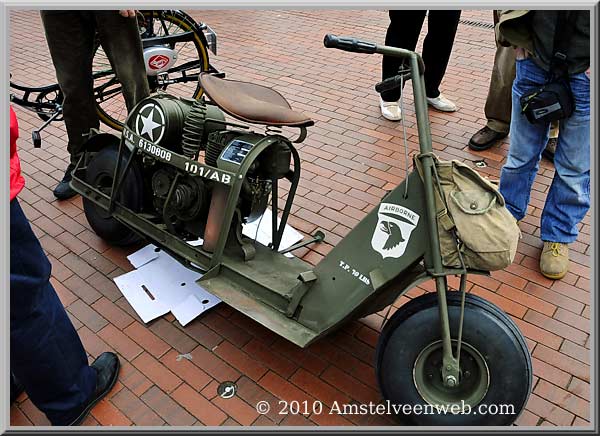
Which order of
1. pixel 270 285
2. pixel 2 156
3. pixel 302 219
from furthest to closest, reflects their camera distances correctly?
pixel 302 219, pixel 270 285, pixel 2 156

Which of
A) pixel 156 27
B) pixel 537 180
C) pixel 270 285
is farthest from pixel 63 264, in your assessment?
pixel 537 180

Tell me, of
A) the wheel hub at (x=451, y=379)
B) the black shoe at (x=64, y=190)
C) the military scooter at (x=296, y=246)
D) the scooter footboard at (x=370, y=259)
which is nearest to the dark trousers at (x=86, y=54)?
the black shoe at (x=64, y=190)

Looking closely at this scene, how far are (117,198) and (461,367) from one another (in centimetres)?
221

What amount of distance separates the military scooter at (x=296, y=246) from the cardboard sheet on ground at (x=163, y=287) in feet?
0.65

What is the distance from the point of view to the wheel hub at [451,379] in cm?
233

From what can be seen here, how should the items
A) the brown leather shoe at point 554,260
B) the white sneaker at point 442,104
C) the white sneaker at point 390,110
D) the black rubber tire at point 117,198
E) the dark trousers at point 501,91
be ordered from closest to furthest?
1. the black rubber tire at point 117,198
2. the brown leather shoe at point 554,260
3. the dark trousers at point 501,91
4. the white sneaker at point 390,110
5. the white sneaker at point 442,104

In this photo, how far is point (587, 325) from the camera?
3.16 metres

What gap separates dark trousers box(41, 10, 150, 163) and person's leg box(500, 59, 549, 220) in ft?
8.25

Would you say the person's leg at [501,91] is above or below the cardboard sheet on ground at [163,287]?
above

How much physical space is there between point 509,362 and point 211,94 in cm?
193

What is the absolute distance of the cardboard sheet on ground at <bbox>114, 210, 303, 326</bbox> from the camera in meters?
3.19

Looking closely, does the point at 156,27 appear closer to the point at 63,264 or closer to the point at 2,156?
the point at 63,264

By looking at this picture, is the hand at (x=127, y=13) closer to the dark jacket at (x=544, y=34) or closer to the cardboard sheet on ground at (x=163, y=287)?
the cardboard sheet on ground at (x=163, y=287)

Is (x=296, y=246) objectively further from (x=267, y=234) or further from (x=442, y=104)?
(x=442, y=104)
